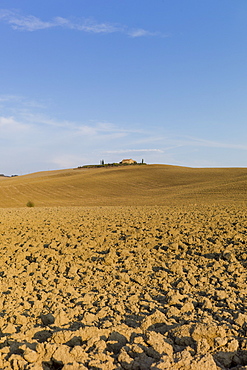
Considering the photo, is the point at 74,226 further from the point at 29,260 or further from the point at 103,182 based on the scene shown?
the point at 103,182

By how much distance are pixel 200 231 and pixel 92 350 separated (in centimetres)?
627

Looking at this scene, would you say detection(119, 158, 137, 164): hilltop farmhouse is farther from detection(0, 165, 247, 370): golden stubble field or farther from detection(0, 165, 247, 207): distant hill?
detection(0, 165, 247, 370): golden stubble field

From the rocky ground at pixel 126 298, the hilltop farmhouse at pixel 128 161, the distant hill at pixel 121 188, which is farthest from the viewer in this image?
the hilltop farmhouse at pixel 128 161

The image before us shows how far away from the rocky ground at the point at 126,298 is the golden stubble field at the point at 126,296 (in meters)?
0.02

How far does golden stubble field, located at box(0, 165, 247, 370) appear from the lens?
3.89 m

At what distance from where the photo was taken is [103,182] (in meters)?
48.4

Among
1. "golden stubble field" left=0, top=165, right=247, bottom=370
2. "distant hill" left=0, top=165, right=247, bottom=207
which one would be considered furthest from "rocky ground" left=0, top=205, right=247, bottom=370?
"distant hill" left=0, top=165, right=247, bottom=207

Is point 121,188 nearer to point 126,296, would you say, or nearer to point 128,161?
point 126,296

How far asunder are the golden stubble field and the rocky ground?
0.05ft

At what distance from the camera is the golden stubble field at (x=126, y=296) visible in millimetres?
3895

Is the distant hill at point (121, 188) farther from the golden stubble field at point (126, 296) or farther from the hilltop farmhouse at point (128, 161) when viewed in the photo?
the hilltop farmhouse at point (128, 161)

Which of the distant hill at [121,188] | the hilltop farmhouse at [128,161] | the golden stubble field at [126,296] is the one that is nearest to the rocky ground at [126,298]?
the golden stubble field at [126,296]

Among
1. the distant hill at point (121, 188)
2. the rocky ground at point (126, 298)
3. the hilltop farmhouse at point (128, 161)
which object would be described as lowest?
Result: the rocky ground at point (126, 298)

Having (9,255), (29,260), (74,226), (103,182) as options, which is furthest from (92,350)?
(103,182)
